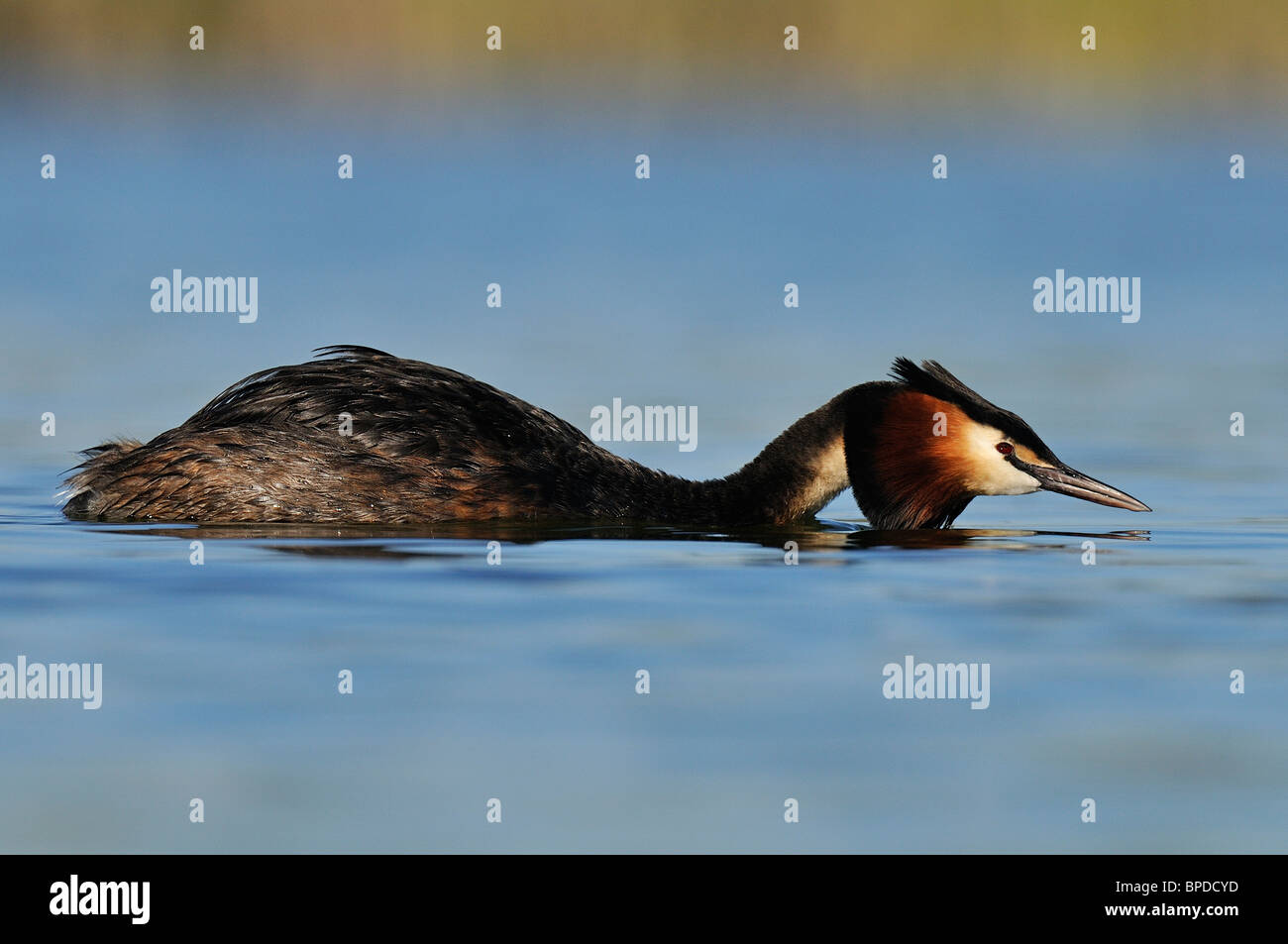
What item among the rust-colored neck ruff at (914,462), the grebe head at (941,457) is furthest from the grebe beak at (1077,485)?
the rust-colored neck ruff at (914,462)

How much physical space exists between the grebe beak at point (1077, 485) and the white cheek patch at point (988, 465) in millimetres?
56

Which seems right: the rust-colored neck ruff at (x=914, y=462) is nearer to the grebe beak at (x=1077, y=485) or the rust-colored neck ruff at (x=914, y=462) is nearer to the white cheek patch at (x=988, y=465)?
the white cheek patch at (x=988, y=465)

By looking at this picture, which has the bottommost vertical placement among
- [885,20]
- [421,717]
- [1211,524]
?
[421,717]

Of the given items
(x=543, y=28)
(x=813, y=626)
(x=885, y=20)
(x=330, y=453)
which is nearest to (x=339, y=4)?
(x=543, y=28)

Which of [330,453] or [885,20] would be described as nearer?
[330,453]

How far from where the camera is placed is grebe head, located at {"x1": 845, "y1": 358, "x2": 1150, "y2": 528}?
10.9 metres

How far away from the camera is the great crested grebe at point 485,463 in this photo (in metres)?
10.5

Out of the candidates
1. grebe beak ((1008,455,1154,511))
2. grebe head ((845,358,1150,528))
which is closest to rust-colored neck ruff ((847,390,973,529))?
grebe head ((845,358,1150,528))

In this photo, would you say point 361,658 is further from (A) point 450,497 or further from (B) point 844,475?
(B) point 844,475

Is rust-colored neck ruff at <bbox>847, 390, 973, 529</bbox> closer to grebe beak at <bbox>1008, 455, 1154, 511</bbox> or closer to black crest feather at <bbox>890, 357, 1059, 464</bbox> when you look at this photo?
black crest feather at <bbox>890, 357, 1059, 464</bbox>

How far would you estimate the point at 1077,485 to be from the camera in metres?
10.8

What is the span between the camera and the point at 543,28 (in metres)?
22.7

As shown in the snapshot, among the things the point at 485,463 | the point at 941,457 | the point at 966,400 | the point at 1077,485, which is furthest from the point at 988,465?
the point at 485,463

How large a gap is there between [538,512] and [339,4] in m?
12.5
